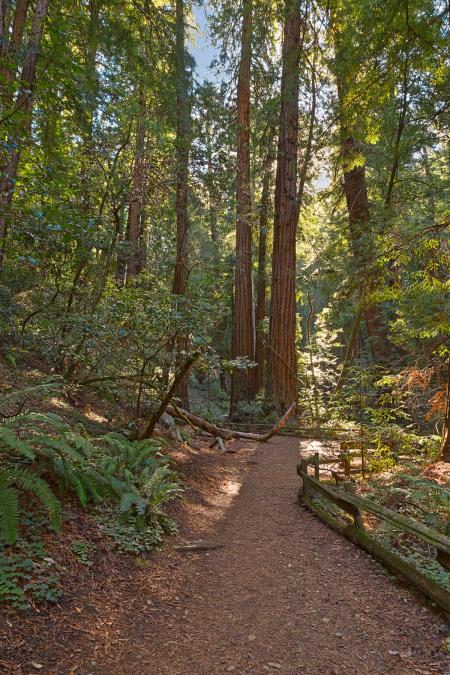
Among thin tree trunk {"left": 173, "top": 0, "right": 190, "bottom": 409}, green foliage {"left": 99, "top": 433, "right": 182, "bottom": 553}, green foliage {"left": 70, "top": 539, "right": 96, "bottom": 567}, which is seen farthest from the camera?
thin tree trunk {"left": 173, "top": 0, "right": 190, "bottom": 409}

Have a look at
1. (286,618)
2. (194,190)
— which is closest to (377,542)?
(286,618)

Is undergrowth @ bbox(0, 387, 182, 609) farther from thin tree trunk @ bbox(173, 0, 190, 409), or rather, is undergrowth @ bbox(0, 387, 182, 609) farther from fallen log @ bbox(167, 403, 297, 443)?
thin tree trunk @ bbox(173, 0, 190, 409)

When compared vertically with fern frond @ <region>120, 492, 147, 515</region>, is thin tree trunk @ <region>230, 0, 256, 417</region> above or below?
above

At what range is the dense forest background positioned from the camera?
645 centimetres

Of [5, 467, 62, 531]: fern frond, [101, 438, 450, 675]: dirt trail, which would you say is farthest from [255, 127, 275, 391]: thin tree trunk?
[5, 467, 62, 531]: fern frond

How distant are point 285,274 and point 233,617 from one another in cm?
1163

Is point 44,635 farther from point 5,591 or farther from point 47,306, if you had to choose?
point 47,306

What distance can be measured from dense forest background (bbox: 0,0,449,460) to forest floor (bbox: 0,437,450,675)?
10.1 feet

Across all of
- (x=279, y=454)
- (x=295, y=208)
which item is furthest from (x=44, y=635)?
(x=295, y=208)

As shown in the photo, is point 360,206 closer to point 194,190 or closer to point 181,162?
point 194,190

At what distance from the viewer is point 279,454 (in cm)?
1087

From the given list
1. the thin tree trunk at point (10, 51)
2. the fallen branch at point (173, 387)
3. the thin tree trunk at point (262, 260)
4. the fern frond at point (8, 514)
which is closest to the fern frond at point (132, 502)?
the fern frond at point (8, 514)

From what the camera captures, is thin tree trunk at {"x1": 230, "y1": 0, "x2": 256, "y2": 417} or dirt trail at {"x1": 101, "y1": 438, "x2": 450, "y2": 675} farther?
thin tree trunk at {"x1": 230, "y1": 0, "x2": 256, "y2": 417}

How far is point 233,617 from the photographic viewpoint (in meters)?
3.60
